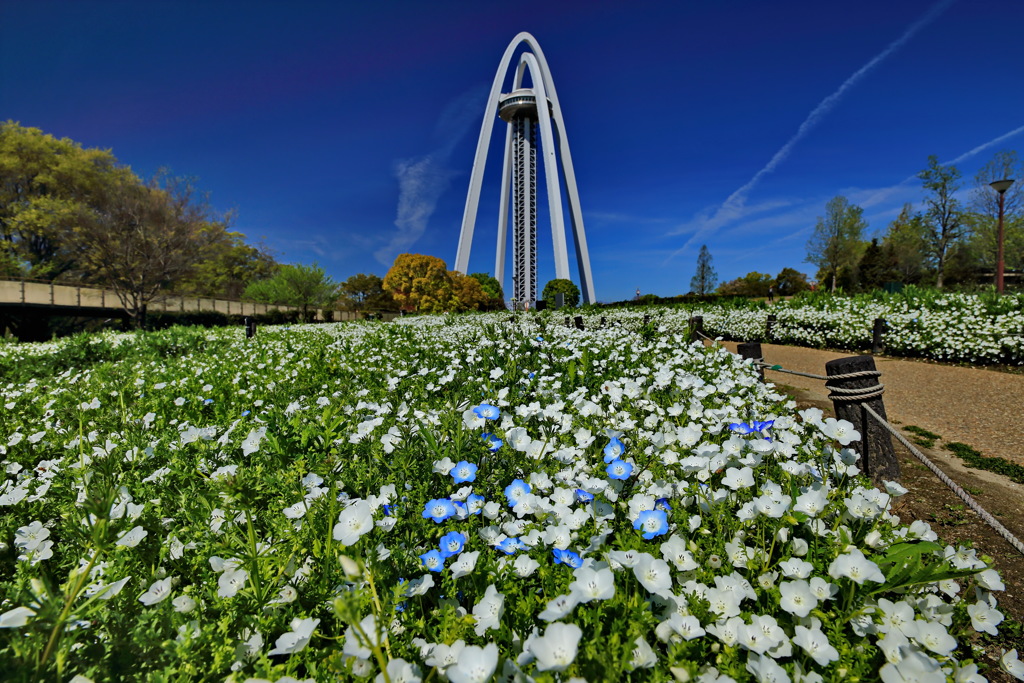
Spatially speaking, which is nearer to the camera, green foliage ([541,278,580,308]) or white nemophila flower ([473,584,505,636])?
white nemophila flower ([473,584,505,636])

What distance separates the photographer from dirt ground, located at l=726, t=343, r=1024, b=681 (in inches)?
85.4

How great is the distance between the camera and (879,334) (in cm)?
1052

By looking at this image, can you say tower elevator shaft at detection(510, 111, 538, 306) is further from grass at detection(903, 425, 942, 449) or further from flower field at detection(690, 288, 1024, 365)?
grass at detection(903, 425, 942, 449)

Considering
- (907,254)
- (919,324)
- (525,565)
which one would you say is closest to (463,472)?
(525,565)

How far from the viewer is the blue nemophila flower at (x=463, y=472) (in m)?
1.45

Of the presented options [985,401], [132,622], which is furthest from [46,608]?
[985,401]

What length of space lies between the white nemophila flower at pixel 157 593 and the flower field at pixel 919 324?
12744 mm

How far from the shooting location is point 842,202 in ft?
145

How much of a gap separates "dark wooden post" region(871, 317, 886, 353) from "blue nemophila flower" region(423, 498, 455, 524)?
1308 cm

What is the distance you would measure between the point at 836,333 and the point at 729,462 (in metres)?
13.5

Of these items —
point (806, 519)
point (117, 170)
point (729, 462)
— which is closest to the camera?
point (806, 519)

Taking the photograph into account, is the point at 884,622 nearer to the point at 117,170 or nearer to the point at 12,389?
the point at 12,389

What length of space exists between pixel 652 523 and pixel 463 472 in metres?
0.64

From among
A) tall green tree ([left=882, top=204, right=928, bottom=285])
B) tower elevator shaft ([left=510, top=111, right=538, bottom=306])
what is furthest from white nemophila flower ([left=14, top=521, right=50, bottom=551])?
tower elevator shaft ([left=510, top=111, right=538, bottom=306])
